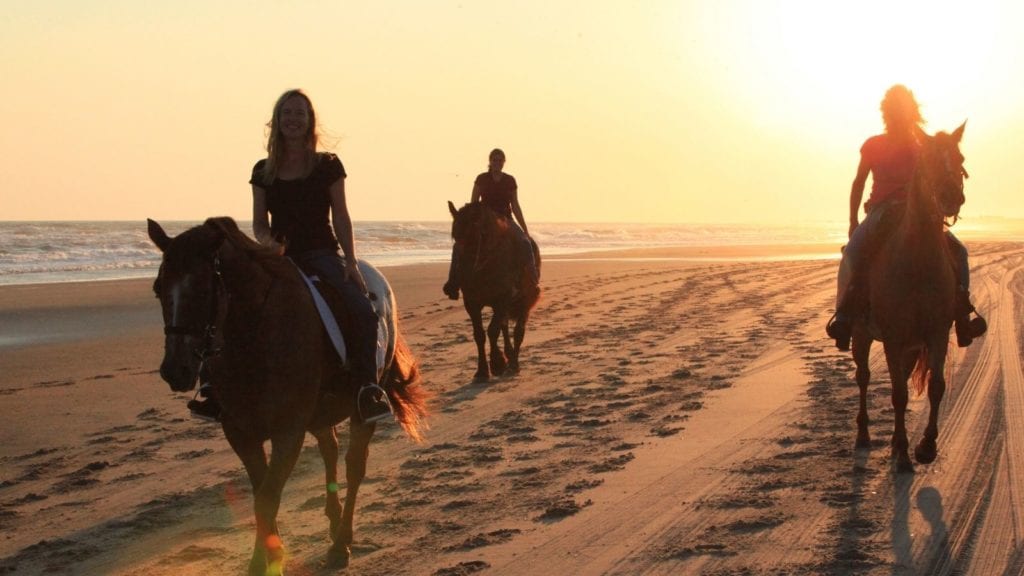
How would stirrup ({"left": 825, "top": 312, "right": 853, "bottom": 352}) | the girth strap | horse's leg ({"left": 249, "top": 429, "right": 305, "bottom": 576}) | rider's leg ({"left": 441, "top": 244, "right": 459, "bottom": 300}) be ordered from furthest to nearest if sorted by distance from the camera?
1. rider's leg ({"left": 441, "top": 244, "right": 459, "bottom": 300})
2. stirrup ({"left": 825, "top": 312, "right": 853, "bottom": 352})
3. the girth strap
4. horse's leg ({"left": 249, "top": 429, "right": 305, "bottom": 576})

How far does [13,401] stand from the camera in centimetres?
1136

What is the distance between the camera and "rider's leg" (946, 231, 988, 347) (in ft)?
26.7

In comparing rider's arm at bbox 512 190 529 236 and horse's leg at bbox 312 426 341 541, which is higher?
rider's arm at bbox 512 190 529 236

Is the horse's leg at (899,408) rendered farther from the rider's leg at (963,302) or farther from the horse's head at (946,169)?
the horse's head at (946,169)

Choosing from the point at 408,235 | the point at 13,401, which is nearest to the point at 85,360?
the point at 13,401

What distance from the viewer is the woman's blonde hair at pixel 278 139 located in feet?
19.6

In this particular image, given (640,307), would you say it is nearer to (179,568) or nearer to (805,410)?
(805,410)

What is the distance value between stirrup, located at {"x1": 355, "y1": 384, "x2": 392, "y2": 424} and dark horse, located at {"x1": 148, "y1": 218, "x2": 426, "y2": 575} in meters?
0.18

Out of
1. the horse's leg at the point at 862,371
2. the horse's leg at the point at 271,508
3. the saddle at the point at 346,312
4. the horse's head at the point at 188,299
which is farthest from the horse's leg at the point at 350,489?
the horse's leg at the point at 862,371

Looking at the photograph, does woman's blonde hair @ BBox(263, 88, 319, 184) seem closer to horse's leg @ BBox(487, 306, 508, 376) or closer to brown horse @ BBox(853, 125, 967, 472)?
brown horse @ BBox(853, 125, 967, 472)

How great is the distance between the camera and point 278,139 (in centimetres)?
599

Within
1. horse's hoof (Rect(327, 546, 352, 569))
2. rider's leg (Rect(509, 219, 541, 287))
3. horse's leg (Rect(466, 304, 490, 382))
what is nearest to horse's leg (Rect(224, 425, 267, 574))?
horse's hoof (Rect(327, 546, 352, 569))

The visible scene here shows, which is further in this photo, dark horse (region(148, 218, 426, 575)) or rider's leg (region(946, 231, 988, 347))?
rider's leg (region(946, 231, 988, 347))

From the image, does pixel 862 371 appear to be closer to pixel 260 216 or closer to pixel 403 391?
pixel 403 391
